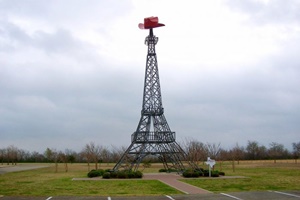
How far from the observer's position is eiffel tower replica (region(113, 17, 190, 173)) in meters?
35.1

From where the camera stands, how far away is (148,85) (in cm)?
3650

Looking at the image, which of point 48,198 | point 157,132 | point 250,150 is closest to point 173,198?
point 48,198

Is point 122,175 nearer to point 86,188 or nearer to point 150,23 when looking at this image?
point 86,188

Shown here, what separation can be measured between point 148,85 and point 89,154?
19739 mm

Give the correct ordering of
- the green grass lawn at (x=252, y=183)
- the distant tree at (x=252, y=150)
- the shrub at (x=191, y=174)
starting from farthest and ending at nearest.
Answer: the distant tree at (x=252, y=150) → the shrub at (x=191, y=174) → the green grass lawn at (x=252, y=183)

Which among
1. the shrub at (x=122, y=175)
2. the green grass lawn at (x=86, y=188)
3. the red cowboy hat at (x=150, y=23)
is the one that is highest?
the red cowboy hat at (x=150, y=23)

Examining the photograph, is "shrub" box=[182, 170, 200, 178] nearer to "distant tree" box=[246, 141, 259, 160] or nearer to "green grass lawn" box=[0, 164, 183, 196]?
"green grass lawn" box=[0, 164, 183, 196]

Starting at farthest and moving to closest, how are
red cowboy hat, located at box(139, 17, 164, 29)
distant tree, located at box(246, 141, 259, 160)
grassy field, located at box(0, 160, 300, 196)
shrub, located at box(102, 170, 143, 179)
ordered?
distant tree, located at box(246, 141, 259, 160) → red cowboy hat, located at box(139, 17, 164, 29) → shrub, located at box(102, 170, 143, 179) → grassy field, located at box(0, 160, 300, 196)

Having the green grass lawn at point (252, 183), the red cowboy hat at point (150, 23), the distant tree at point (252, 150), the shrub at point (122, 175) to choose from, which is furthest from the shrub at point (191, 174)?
the distant tree at point (252, 150)

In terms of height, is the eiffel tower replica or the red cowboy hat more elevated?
the red cowboy hat

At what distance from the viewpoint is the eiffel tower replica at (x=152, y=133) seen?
35.1 meters

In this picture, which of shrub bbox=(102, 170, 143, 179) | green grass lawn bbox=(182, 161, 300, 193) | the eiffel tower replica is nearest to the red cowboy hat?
the eiffel tower replica

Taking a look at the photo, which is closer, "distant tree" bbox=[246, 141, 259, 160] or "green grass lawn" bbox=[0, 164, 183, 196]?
"green grass lawn" bbox=[0, 164, 183, 196]

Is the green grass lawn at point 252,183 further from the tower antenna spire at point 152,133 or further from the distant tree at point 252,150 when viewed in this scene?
the distant tree at point 252,150
